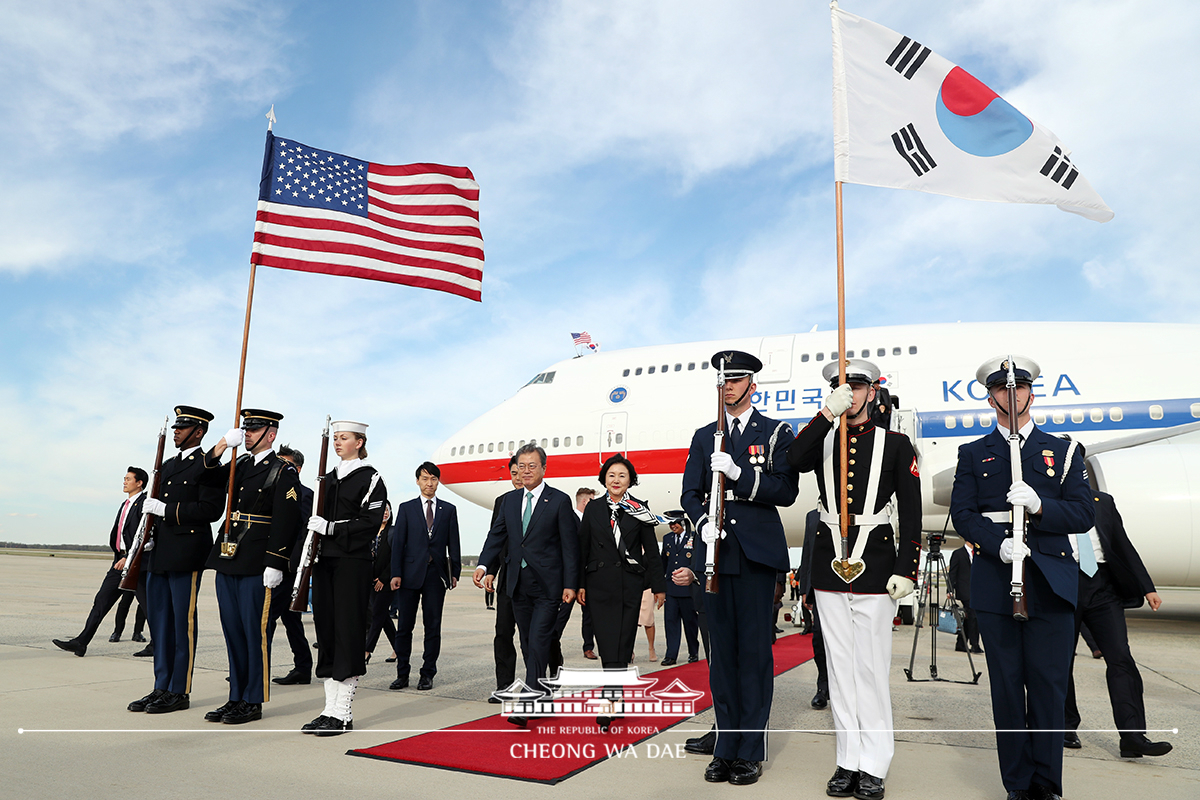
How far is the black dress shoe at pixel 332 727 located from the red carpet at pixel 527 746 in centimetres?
47

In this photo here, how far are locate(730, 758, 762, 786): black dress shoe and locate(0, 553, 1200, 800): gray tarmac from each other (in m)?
0.06

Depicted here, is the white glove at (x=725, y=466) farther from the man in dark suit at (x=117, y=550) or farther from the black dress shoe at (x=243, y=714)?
the man in dark suit at (x=117, y=550)

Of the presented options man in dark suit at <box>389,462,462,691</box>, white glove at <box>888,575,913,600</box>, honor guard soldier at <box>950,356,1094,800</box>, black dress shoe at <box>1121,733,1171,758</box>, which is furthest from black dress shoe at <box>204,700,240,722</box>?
black dress shoe at <box>1121,733,1171,758</box>

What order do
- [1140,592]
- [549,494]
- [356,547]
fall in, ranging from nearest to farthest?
[1140,592], [356,547], [549,494]

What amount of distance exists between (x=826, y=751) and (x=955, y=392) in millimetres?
10124

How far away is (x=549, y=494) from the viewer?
5.35 meters

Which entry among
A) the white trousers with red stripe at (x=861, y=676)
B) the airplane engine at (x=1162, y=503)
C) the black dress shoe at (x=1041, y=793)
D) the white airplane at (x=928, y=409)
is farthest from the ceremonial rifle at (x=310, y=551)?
the airplane engine at (x=1162, y=503)

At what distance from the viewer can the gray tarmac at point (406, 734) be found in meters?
3.43

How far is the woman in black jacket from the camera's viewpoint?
200 inches

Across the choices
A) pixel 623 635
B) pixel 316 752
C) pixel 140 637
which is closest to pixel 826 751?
pixel 623 635

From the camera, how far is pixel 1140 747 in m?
4.08

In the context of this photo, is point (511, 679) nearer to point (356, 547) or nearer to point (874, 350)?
point (356, 547)

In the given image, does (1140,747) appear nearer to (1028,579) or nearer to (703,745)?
(1028,579)

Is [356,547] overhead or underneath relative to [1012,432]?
underneath
